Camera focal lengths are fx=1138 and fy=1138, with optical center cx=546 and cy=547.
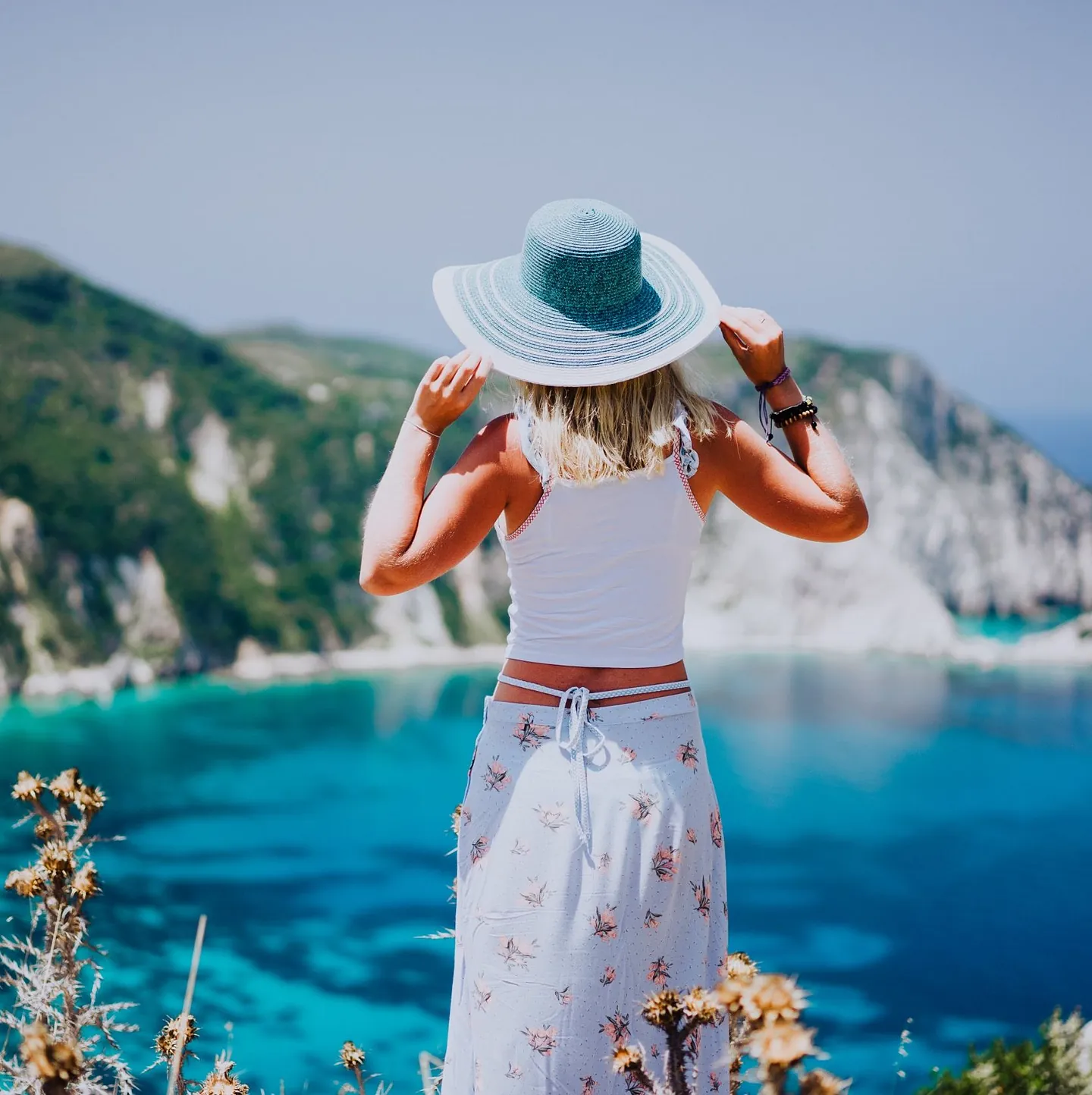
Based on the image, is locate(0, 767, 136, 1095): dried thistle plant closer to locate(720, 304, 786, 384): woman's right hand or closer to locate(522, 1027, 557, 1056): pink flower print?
locate(522, 1027, 557, 1056): pink flower print

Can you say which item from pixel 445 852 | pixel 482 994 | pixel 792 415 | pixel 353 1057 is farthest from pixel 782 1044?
pixel 445 852

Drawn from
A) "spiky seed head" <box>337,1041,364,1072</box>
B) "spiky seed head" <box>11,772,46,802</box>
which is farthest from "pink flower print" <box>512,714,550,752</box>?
"spiky seed head" <box>11,772,46,802</box>

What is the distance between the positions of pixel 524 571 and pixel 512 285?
460mm

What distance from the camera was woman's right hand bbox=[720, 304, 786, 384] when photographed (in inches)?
73.6

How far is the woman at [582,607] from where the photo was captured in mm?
1707

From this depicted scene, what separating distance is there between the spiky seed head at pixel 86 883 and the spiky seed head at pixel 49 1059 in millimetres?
739

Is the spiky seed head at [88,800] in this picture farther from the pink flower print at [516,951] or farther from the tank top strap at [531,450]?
the tank top strap at [531,450]

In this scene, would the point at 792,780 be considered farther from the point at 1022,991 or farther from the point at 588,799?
the point at 588,799

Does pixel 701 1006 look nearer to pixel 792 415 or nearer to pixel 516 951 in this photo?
pixel 516 951

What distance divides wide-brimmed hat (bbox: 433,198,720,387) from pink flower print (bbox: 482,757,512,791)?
594 millimetres

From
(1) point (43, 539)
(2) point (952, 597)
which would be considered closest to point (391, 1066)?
(1) point (43, 539)

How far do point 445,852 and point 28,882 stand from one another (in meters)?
10.6

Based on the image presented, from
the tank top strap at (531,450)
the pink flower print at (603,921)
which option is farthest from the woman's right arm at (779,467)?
the pink flower print at (603,921)

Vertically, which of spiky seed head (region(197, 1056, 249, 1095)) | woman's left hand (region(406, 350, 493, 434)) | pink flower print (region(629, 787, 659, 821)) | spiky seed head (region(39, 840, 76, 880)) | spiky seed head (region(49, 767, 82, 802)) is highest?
woman's left hand (region(406, 350, 493, 434))
